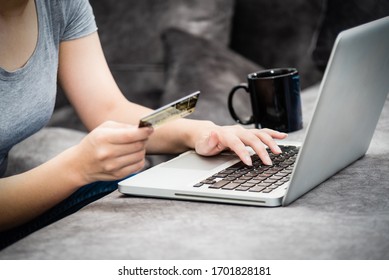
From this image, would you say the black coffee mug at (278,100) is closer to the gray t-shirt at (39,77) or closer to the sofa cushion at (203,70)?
the gray t-shirt at (39,77)

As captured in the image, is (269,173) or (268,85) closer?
(269,173)

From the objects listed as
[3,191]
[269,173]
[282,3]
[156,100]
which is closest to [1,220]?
[3,191]

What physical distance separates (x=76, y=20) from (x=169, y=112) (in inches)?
21.9

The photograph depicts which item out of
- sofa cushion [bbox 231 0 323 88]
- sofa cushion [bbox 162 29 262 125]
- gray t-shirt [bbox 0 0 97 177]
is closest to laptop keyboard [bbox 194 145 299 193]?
gray t-shirt [bbox 0 0 97 177]

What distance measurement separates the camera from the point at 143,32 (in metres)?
2.07

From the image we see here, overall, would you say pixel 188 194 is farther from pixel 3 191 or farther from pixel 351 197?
pixel 3 191

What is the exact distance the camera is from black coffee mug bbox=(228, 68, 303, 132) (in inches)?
45.1

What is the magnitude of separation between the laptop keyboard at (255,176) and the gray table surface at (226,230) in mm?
31


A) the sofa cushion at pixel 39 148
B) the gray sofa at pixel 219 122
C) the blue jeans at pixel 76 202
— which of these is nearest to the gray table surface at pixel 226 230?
the gray sofa at pixel 219 122

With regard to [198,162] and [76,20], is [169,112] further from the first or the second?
[76,20]

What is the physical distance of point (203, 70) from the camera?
1896 mm

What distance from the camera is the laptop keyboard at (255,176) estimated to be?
31.8 inches

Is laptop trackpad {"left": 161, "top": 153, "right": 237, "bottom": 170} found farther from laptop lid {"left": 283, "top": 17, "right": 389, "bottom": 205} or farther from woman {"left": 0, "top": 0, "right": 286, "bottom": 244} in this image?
laptop lid {"left": 283, "top": 17, "right": 389, "bottom": 205}

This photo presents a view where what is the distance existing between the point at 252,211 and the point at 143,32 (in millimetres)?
1381
